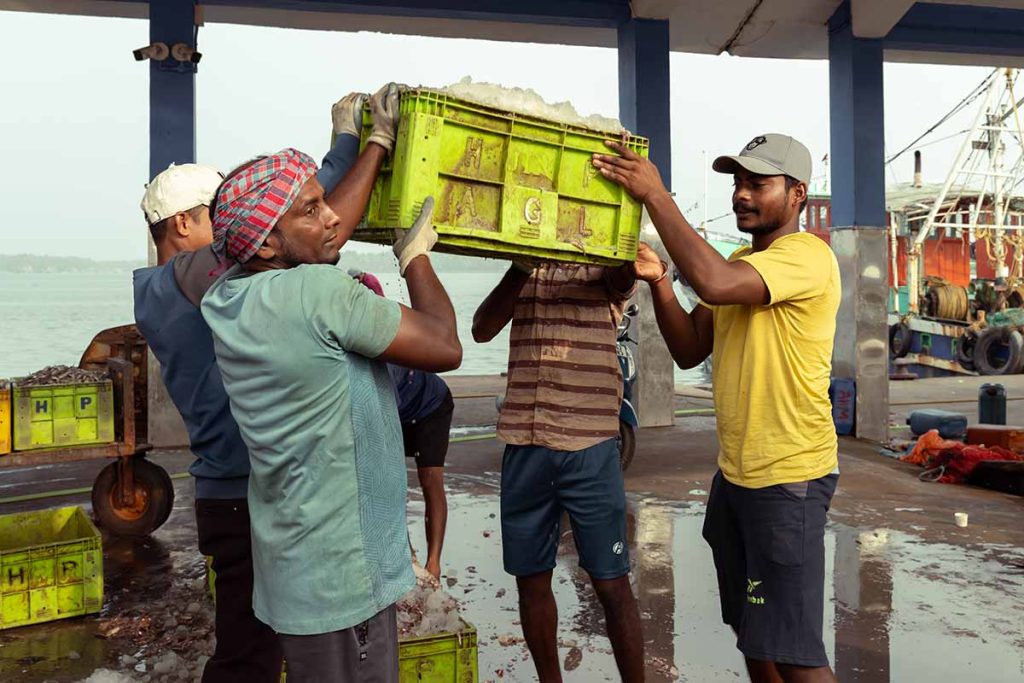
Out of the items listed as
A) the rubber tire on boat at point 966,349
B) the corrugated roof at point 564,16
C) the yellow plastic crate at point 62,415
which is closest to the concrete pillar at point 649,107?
the corrugated roof at point 564,16

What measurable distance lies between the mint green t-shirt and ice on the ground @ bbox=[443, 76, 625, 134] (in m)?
0.90

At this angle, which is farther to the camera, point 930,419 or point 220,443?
point 930,419

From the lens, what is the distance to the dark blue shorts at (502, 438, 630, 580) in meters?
3.47

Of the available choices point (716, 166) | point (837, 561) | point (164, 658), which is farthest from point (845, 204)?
point (164, 658)

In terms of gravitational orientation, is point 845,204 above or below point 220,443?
above

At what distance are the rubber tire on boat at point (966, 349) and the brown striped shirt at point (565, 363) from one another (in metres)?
19.5

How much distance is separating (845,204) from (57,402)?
7804 mm

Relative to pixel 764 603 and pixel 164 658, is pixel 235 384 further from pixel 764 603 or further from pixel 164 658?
pixel 164 658

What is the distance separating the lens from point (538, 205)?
119 inches

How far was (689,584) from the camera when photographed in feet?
17.2

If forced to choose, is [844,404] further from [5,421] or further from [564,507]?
[5,421]

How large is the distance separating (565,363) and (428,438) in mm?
1836

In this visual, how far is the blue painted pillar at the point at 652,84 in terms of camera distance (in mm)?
10062

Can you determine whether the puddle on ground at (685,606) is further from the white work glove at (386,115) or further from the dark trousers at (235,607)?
the white work glove at (386,115)
